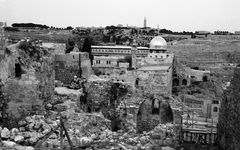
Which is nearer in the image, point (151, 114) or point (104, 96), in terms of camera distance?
point (104, 96)

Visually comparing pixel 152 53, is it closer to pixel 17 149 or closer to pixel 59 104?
pixel 59 104

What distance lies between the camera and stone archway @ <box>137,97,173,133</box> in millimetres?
14469

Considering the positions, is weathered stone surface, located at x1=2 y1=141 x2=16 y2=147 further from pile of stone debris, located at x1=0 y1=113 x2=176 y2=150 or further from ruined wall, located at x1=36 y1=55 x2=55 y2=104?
ruined wall, located at x1=36 y1=55 x2=55 y2=104

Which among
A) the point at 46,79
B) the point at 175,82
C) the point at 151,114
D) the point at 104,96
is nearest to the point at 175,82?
the point at 175,82

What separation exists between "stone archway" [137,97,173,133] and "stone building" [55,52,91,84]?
4956mm

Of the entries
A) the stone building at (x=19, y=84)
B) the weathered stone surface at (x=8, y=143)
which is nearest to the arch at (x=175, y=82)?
the stone building at (x=19, y=84)

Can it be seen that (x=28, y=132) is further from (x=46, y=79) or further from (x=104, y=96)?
(x=104, y=96)

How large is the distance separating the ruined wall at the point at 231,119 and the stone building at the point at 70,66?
29.6 feet

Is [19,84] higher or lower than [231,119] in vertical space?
higher

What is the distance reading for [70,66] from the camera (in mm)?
19000

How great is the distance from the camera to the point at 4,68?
28.7 feet

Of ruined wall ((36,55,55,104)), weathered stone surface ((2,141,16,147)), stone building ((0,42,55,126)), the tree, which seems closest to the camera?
weathered stone surface ((2,141,16,147))

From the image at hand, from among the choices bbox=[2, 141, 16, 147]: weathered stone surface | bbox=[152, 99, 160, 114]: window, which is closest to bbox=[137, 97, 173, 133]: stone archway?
bbox=[152, 99, 160, 114]: window

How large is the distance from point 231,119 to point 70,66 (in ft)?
36.1
